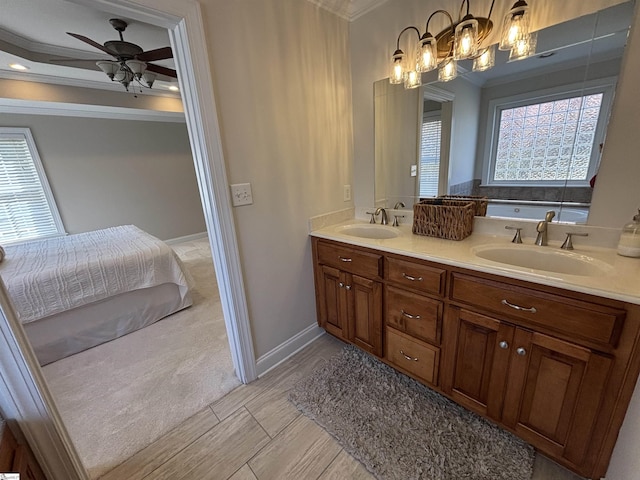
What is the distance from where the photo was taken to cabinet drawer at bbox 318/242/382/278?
152 centimetres

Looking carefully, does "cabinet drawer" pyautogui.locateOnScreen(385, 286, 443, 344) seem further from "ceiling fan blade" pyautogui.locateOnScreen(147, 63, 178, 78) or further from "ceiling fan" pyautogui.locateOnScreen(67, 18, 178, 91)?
"ceiling fan blade" pyautogui.locateOnScreen(147, 63, 178, 78)

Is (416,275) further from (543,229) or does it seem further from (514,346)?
(543,229)

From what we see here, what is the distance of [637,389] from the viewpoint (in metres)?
0.86

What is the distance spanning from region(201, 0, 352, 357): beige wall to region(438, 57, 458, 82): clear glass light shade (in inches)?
27.7

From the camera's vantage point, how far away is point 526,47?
1259mm

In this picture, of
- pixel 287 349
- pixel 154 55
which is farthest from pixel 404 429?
pixel 154 55

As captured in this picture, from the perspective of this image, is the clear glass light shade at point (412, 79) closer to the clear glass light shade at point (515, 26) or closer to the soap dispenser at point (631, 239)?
the clear glass light shade at point (515, 26)

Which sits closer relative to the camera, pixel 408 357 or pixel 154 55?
pixel 408 357

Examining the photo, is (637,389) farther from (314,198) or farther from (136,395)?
(136,395)

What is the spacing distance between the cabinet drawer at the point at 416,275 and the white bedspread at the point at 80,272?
2082mm

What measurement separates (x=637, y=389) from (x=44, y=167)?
587cm

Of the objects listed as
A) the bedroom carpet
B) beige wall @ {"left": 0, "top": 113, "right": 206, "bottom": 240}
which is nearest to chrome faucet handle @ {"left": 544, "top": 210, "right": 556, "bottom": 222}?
the bedroom carpet

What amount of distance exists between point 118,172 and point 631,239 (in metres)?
5.68

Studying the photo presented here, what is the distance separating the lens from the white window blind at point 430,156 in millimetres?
1706
